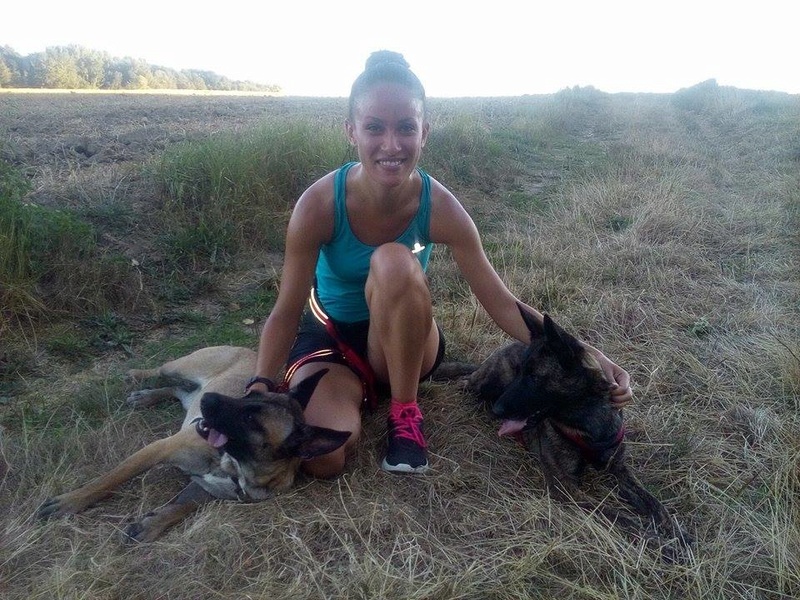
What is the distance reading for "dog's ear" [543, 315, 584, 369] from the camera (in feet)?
10.0

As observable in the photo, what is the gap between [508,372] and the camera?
12.2ft

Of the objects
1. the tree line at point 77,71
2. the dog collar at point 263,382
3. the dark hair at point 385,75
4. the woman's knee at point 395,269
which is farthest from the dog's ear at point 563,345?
the tree line at point 77,71

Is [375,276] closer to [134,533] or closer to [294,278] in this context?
[294,278]

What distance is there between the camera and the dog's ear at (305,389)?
3.10 m

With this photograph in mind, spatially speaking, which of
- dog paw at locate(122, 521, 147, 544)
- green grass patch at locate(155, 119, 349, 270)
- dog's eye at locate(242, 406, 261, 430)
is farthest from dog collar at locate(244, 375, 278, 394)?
green grass patch at locate(155, 119, 349, 270)

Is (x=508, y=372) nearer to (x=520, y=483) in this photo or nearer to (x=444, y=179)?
(x=520, y=483)

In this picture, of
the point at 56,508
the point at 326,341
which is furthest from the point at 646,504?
the point at 56,508

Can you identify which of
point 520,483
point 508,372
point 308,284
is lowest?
point 520,483

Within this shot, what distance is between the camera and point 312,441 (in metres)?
2.83

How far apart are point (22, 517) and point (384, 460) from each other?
1.67 m

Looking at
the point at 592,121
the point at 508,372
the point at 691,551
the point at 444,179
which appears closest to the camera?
the point at 691,551

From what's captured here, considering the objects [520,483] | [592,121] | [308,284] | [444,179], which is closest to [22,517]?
[308,284]

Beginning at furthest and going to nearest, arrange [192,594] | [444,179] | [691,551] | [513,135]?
[513,135]
[444,179]
[691,551]
[192,594]

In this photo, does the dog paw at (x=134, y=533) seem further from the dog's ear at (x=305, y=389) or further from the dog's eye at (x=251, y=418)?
the dog's ear at (x=305, y=389)
